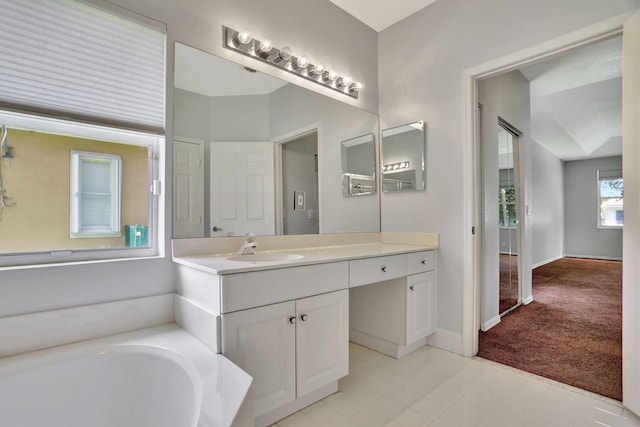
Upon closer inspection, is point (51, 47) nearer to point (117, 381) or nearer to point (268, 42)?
point (268, 42)

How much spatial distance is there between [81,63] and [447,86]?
224 centimetres

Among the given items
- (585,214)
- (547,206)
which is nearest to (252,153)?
(547,206)

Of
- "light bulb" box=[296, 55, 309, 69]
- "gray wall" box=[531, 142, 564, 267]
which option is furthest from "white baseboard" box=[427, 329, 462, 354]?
"gray wall" box=[531, 142, 564, 267]

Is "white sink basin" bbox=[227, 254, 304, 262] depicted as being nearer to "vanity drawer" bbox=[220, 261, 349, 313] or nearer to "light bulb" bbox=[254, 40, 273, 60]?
"vanity drawer" bbox=[220, 261, 349, 313]

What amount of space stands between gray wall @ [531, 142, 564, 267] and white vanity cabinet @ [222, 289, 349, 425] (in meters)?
5.52

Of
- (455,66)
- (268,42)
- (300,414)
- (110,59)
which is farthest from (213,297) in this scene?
(455,66)

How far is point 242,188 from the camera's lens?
1.92 meters

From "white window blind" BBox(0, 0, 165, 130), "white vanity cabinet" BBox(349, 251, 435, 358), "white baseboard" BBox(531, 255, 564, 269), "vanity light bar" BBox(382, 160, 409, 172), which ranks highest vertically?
"white window blind" BBox(0, 0, 165, 130)

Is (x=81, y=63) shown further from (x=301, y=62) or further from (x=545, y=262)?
(x=545, y=262)

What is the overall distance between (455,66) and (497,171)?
1.22 m

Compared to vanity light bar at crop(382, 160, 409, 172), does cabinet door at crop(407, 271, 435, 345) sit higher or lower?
lower

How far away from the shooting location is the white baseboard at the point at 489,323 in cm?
266

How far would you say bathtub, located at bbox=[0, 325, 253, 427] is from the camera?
1.04 m

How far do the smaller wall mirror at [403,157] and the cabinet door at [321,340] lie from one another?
123 cm
